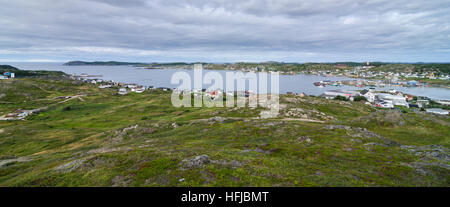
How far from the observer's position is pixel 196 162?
24719 mm

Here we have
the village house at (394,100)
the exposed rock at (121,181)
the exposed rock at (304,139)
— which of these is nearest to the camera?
the exposed rock at (121,181)

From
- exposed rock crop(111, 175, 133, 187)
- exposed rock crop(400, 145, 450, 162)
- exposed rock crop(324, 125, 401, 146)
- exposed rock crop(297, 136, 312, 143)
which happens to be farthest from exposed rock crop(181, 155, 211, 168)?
exposed rock crop(324, 125, 401, 146)

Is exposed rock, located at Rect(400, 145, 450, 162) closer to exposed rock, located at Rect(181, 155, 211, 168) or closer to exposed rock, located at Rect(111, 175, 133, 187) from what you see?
exposed rock, located at Rect(181, 155, 211, 168)

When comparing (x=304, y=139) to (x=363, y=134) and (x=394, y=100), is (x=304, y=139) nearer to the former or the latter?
(x=363, y=134)

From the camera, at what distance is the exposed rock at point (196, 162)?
954 inches

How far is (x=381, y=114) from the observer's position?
6144 cm

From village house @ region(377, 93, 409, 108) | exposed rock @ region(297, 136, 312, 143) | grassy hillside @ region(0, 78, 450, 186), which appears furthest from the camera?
village house @ region(377, 93, 409, 108)

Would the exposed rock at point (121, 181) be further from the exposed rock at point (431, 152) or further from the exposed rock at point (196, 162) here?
the exposed rock at point (431, 152)

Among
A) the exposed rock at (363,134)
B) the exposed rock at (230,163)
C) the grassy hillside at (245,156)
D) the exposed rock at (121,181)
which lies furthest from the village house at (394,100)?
the exposed rock at (121,181)

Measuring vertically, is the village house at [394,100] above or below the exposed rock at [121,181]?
below

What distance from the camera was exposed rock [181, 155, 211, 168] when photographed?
24222 mm
